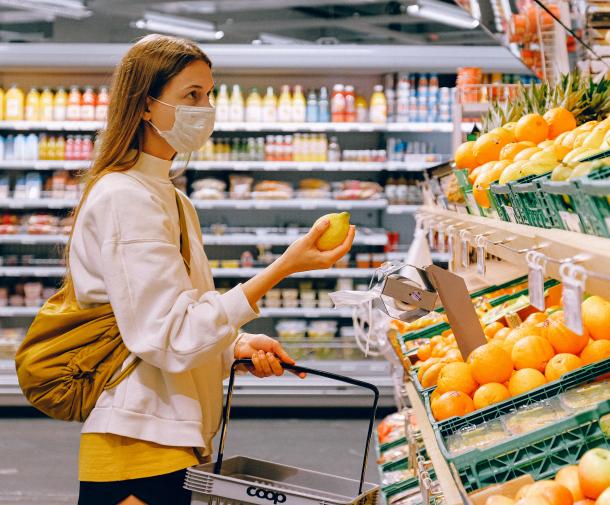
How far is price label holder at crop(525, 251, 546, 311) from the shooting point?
1.28m

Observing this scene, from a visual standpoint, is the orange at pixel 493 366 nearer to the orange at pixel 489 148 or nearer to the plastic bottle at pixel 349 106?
the orange at pixel 489 148

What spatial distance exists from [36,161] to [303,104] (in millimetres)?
1985

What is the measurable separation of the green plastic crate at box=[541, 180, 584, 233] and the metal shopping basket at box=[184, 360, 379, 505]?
1.69 feet

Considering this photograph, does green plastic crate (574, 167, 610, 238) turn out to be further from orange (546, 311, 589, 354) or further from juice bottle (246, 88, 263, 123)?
juice bottle (246, 88, 263, 123)

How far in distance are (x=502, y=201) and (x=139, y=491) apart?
999mm

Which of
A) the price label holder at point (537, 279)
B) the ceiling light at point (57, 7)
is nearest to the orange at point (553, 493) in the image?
the price label holder at point (537, 279)

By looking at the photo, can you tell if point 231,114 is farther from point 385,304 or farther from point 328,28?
point 385,304

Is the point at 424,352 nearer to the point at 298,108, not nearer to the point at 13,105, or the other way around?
the point at 298,108

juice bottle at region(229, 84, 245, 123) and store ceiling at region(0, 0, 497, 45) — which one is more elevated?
store ceiling at region(0, 0, 497, 45)

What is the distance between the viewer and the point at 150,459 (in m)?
1.70

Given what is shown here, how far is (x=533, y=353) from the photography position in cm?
169

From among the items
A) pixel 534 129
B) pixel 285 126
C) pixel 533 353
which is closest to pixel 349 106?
pixel 285 126

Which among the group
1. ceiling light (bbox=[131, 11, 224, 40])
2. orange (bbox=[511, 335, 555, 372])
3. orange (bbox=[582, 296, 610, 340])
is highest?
ceiling light (bbox=[131, 11, 224, 40])

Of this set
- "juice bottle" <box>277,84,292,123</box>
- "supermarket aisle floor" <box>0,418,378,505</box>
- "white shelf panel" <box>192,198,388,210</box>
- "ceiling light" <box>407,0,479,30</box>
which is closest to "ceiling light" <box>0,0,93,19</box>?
"juice bottle" <box>277,84,292,123</box>
